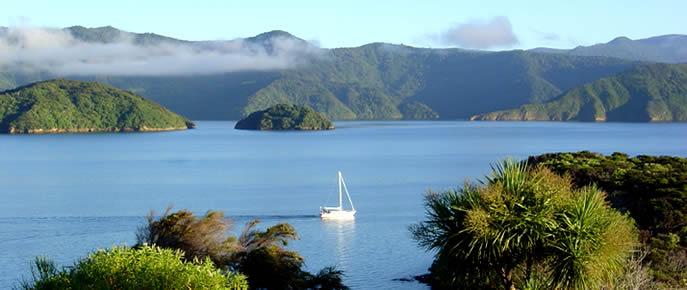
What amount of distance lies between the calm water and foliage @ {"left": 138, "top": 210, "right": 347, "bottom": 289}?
31.6 ft

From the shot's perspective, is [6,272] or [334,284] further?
[6,272]

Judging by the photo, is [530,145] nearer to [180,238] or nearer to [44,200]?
[44,200]

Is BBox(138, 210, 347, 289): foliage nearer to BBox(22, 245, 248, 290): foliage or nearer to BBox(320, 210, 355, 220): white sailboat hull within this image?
BBox(22, 245, 248, 290): foliage

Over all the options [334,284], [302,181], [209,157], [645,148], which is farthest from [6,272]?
[645,148]

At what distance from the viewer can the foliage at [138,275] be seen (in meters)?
19.1

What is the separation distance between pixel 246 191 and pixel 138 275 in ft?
219

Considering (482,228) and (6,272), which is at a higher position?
(482,228)

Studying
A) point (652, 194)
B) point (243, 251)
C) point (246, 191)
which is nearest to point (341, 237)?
point (652, 194)

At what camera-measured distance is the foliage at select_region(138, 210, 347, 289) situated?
3117 cm

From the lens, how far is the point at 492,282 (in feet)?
80.9

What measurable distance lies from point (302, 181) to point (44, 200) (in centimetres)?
2759

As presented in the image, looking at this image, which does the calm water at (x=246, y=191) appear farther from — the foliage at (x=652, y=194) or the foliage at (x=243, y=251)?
the foliage at (x=243, y=251)

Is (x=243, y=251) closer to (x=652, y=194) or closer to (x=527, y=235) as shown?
(x=527, y=235)

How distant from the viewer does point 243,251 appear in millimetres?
32438
